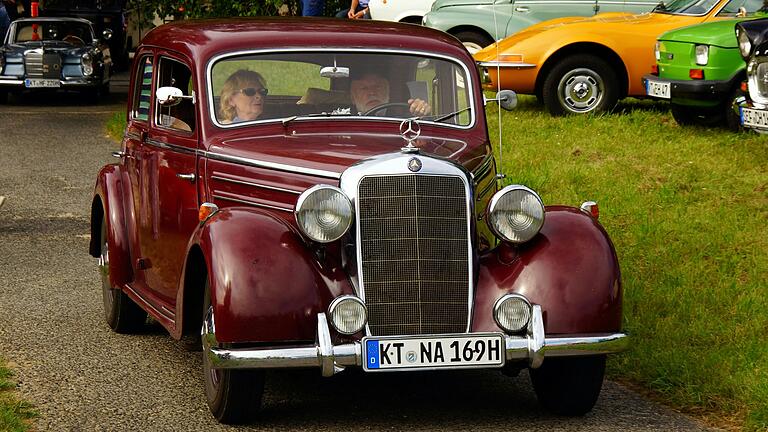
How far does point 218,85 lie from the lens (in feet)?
22.2

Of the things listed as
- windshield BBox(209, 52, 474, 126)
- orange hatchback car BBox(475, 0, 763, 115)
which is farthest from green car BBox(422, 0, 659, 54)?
windshield BBox(209, 52, 474, 126)

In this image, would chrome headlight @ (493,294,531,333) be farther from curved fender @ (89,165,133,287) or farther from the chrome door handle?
curved fender @ (89,165,133,287)

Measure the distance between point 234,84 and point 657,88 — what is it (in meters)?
7.66

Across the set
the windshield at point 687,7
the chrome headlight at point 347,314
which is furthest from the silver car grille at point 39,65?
the chrome headlight at point 347,314

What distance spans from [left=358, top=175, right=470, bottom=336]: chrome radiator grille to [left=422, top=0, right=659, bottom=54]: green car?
39.4 feet

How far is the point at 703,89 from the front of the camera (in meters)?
13.0

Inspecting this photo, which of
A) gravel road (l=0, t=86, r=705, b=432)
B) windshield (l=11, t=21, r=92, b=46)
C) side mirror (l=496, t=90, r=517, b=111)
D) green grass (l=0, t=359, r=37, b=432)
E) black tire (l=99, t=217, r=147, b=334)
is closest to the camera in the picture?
green grass (l=0, t=359, r=37, b=432)

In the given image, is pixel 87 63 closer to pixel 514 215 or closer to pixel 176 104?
pixel 176 104

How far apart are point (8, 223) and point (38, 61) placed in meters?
10.5

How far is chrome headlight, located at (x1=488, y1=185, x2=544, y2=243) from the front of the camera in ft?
18.9

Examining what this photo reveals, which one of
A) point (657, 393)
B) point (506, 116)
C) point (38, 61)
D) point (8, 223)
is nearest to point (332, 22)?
point (657, 393)

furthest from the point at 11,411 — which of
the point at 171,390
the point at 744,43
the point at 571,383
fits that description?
the point at 744,43

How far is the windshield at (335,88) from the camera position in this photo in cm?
672

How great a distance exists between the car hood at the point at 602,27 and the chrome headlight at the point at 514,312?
9.55m
